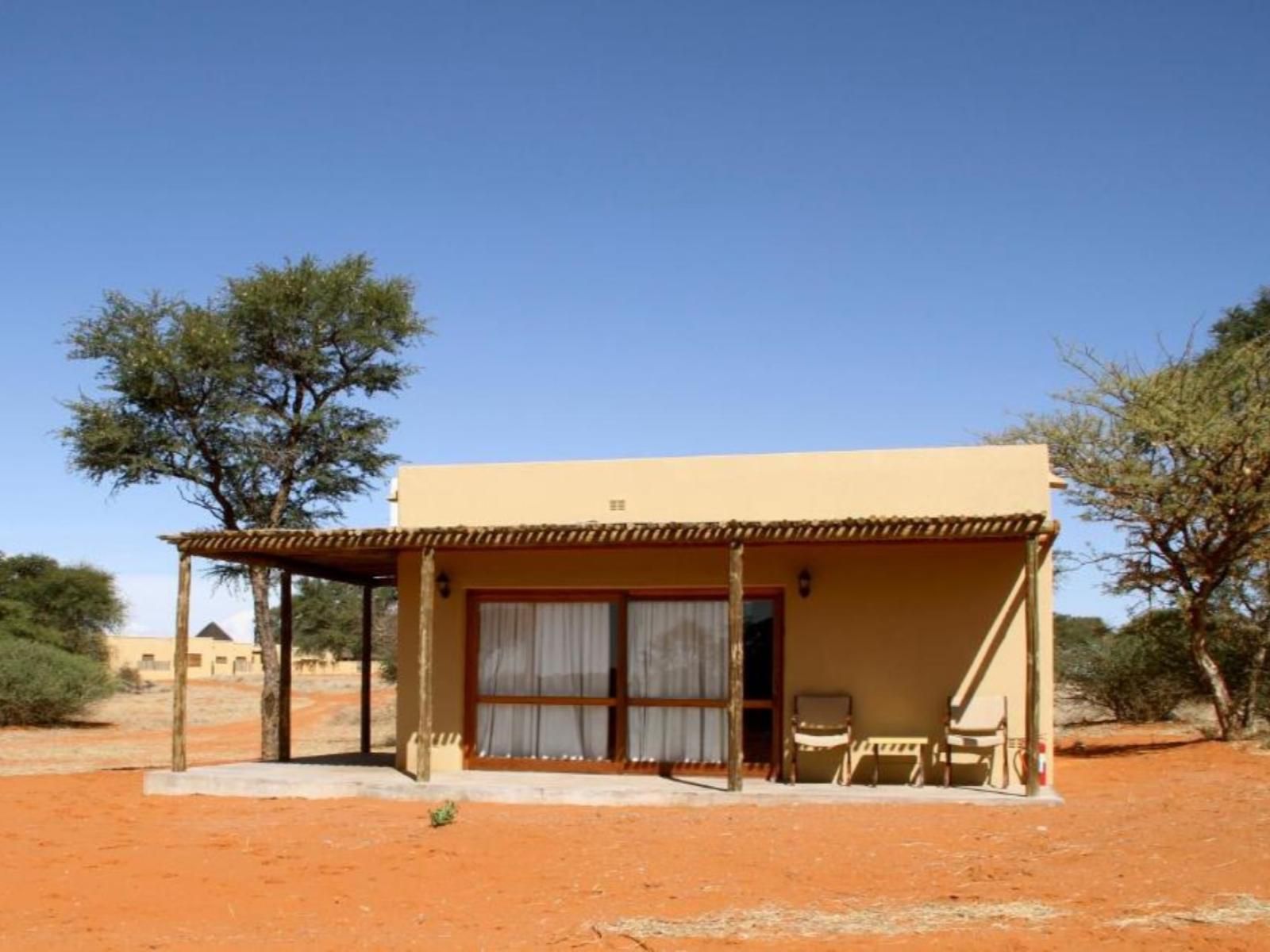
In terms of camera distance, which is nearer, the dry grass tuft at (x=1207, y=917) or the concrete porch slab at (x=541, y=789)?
the dry grass tuft at (x=1207, y=917)

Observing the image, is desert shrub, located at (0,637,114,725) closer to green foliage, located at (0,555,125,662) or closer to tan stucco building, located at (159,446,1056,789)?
green foliage, located at (0,555,125,662)

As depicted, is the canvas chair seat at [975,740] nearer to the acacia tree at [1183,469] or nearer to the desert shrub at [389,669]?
the acacia tree at [1183,469]

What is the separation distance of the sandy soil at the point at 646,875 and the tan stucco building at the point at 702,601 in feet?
4.72

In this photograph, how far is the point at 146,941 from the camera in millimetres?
7473

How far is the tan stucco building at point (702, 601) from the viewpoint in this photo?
40.7 feet

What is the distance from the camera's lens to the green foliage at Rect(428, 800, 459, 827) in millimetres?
11008

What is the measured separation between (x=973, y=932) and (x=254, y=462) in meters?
15.0

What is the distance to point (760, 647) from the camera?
43.4 feet

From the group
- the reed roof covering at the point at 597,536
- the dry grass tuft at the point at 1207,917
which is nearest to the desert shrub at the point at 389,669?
the reed roof covering at the point at 597,536

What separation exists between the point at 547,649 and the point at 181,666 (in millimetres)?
3770

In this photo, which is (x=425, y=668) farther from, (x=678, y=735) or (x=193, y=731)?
(x=193, y=731)

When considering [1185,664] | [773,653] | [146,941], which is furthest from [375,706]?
[146,941]

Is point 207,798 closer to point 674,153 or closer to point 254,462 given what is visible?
point 254,462

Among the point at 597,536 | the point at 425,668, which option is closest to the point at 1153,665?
the point at 597,536
